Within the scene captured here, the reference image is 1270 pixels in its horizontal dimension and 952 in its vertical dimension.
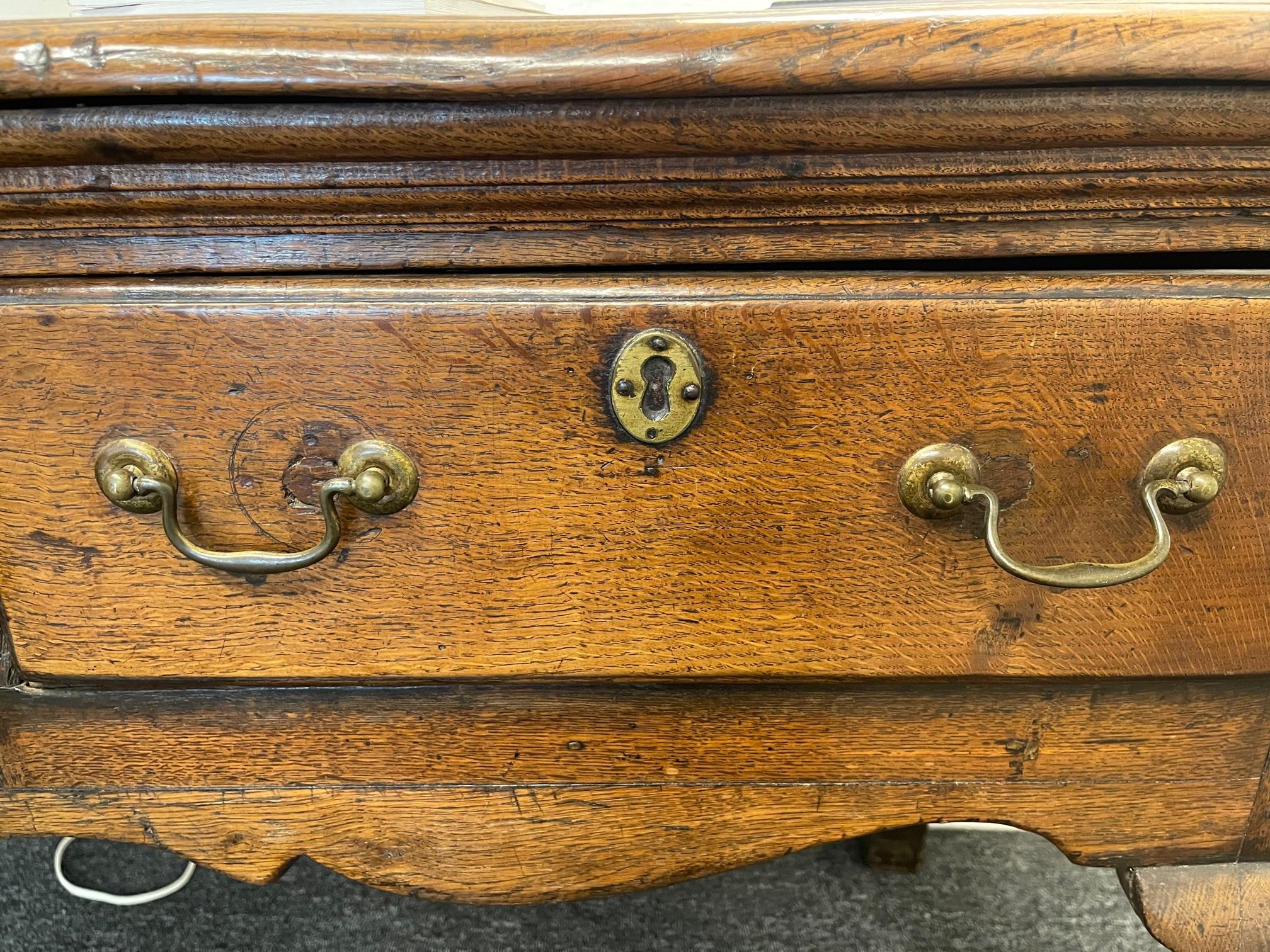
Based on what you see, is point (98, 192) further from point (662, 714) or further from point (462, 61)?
point (662, 714)

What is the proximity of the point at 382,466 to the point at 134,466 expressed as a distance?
10cm

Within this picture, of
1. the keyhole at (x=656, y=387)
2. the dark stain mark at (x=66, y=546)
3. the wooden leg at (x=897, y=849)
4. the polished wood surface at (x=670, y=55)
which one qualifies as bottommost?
the wooden leg at (x=897, y=849)

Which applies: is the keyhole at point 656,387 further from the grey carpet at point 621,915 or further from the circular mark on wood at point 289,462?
the grey carpet at point 621,915

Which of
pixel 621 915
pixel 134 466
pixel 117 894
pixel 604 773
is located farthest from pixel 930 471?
pixel 117 894

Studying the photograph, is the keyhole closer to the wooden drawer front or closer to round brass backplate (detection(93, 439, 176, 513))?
the wooden drawer front

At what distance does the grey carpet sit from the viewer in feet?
2.89

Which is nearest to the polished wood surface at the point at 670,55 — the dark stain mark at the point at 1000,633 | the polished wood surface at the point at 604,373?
the polished wood surface at the point at 604,373

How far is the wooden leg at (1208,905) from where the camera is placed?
0.50 metres

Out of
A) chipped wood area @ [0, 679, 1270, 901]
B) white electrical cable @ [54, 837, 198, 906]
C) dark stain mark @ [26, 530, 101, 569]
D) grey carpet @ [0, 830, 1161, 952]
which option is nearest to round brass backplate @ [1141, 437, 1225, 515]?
chipped wood area @ [0, 679, 1270, 901]

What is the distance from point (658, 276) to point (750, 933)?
0.69m

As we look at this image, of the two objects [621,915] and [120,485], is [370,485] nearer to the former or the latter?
[120,485]

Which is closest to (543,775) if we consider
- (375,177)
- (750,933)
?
(375,177)

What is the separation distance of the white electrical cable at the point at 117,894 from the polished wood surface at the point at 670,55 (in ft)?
2.59

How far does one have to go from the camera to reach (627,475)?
425 mm
